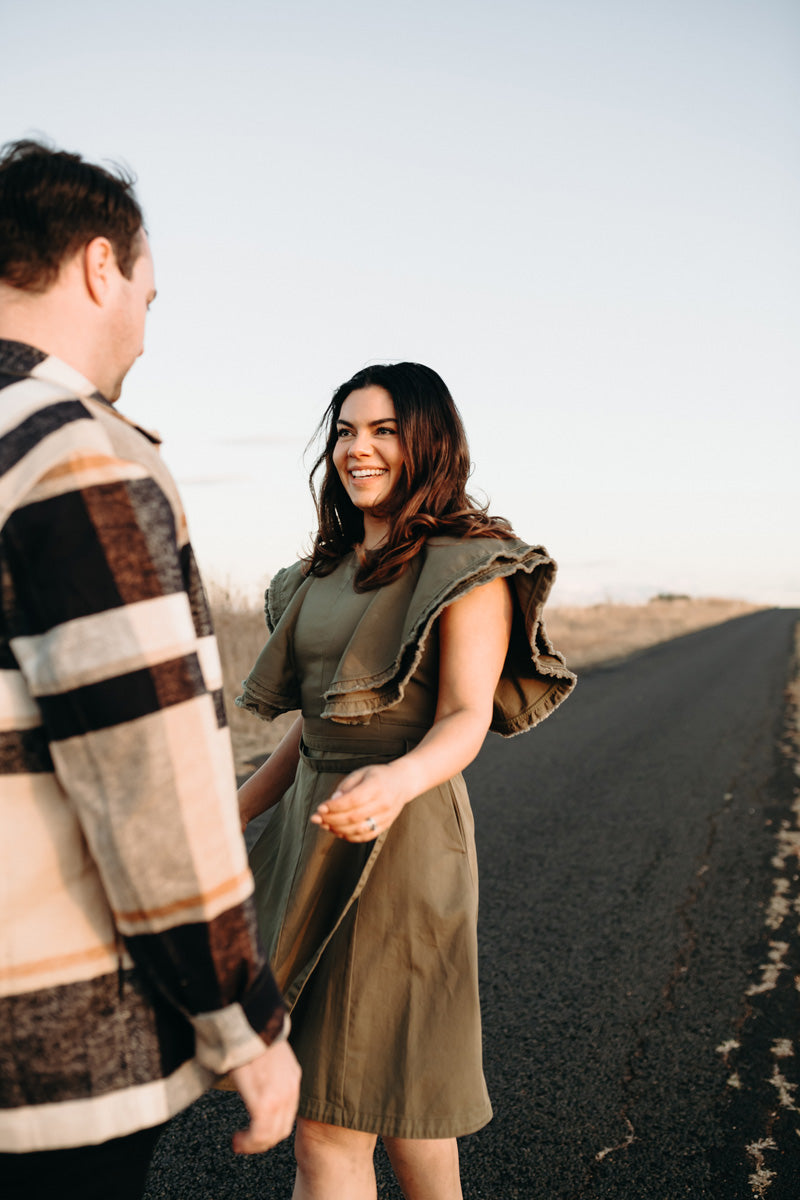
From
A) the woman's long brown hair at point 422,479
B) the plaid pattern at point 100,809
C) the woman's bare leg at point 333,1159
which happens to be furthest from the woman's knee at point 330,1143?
the woman's long brown hair at point 422,479

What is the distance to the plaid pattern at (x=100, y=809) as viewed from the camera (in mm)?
965

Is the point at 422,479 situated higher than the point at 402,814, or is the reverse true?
the point at 422,479

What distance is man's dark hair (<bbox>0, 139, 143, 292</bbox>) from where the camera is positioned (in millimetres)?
1110

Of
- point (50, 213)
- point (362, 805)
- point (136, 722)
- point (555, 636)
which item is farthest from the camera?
point (555, 636)

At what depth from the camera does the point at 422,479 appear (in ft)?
6.48

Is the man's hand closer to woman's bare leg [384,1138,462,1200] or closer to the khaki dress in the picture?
the khaki dress

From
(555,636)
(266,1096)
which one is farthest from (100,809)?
(555,636)

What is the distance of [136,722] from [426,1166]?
1.28 m

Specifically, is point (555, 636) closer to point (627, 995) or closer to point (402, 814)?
point (627, 995)

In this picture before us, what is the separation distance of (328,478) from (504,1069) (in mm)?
2138

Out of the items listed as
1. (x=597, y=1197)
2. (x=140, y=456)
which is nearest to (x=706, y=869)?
(x=597, y=1197)

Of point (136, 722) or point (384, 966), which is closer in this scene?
point (136, 722)

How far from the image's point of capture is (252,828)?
5191mm

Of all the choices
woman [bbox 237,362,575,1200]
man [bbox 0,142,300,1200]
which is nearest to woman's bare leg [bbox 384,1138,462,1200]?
woman [bbox 237,362,575,1200]
